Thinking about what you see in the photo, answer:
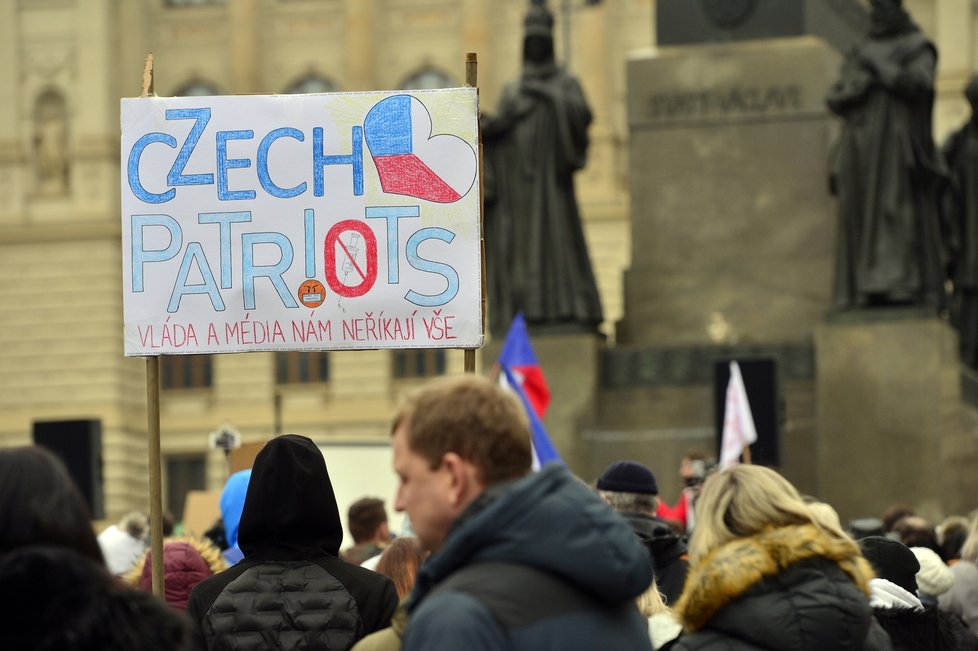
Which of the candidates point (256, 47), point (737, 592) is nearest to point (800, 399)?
point (737, 592)

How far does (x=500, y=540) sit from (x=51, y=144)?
182ft

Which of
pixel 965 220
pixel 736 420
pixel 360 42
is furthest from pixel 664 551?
pixel 360 42

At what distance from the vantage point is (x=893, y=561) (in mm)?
6477

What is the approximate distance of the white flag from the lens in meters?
13.3

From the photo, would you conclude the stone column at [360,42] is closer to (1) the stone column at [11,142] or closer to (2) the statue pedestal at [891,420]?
(1) the stone column at [11,142]

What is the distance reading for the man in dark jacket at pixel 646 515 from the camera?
6938 millimetres

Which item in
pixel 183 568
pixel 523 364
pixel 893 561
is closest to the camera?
pixel 893 561

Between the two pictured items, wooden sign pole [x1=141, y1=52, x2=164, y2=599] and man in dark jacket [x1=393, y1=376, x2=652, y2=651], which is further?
wooden sign pole [x1=141, y1=52, x2=164, y2=599]

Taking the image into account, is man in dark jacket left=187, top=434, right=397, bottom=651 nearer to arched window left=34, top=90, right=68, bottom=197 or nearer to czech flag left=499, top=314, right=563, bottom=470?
czech flag left=499, top=314, right=563, bottom=470

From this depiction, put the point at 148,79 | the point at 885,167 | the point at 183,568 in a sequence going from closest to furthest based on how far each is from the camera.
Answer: the point at 148,79 → the point at 183,568 → the point at 885,167

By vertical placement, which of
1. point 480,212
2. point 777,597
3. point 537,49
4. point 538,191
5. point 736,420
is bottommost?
point 736,420

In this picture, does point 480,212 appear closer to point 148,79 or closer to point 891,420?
point 148,79

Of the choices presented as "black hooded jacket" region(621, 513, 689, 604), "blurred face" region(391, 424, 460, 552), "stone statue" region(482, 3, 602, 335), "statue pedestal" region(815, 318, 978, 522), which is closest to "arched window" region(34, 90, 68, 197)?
"stone statue" region(482, 3, 602, 335)

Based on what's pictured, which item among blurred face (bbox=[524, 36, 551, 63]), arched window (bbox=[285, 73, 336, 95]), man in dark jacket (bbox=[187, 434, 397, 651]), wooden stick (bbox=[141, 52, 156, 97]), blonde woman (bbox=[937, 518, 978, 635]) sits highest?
arched window (bbox=[285, 73, 336, 95])
